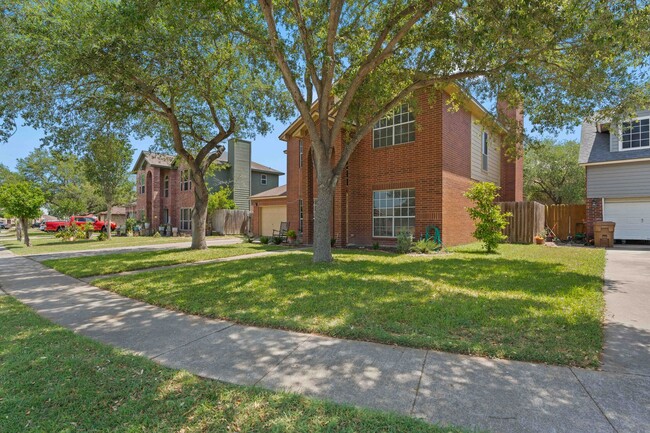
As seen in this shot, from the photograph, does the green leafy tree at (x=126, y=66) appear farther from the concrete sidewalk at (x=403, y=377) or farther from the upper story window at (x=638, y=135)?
the upper story window at (x=638, y=135)

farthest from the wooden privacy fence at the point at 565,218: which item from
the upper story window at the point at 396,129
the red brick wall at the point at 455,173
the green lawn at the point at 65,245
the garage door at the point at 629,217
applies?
the green lawn at the point at 65,245

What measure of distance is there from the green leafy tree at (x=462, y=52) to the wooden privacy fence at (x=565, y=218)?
32.6ft

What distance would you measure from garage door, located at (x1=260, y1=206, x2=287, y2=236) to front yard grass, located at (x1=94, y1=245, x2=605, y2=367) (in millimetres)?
13568

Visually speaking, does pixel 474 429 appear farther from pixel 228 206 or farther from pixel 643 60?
pixel 228 206

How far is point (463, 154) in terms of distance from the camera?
14531mm

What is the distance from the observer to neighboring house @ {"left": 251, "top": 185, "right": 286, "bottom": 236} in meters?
23.0

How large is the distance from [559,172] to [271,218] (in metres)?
25.5

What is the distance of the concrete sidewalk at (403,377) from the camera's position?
2.58m

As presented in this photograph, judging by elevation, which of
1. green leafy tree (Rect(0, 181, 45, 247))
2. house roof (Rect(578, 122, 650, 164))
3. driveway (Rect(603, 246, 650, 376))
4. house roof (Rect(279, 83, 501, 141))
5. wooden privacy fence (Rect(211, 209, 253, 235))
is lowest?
driveway (Rect(603, 246, 650, 376))

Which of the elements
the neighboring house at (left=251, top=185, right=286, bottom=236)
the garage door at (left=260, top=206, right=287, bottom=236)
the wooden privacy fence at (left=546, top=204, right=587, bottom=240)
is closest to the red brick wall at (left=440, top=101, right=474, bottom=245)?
the wooden privacy fence at (left=546, top=204, right=587, bottom=240)

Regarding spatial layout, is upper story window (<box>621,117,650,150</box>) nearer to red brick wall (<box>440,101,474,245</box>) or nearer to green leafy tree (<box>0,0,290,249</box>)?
red brick wall (<box>440,101,474,245</box>)

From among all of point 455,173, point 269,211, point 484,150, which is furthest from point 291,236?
point 484,150

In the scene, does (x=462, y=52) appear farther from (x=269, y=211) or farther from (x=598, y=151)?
(x=269, y=211)

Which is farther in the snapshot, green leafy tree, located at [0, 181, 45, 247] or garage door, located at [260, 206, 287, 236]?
garage door, located at [260, 206, 287, 236]
